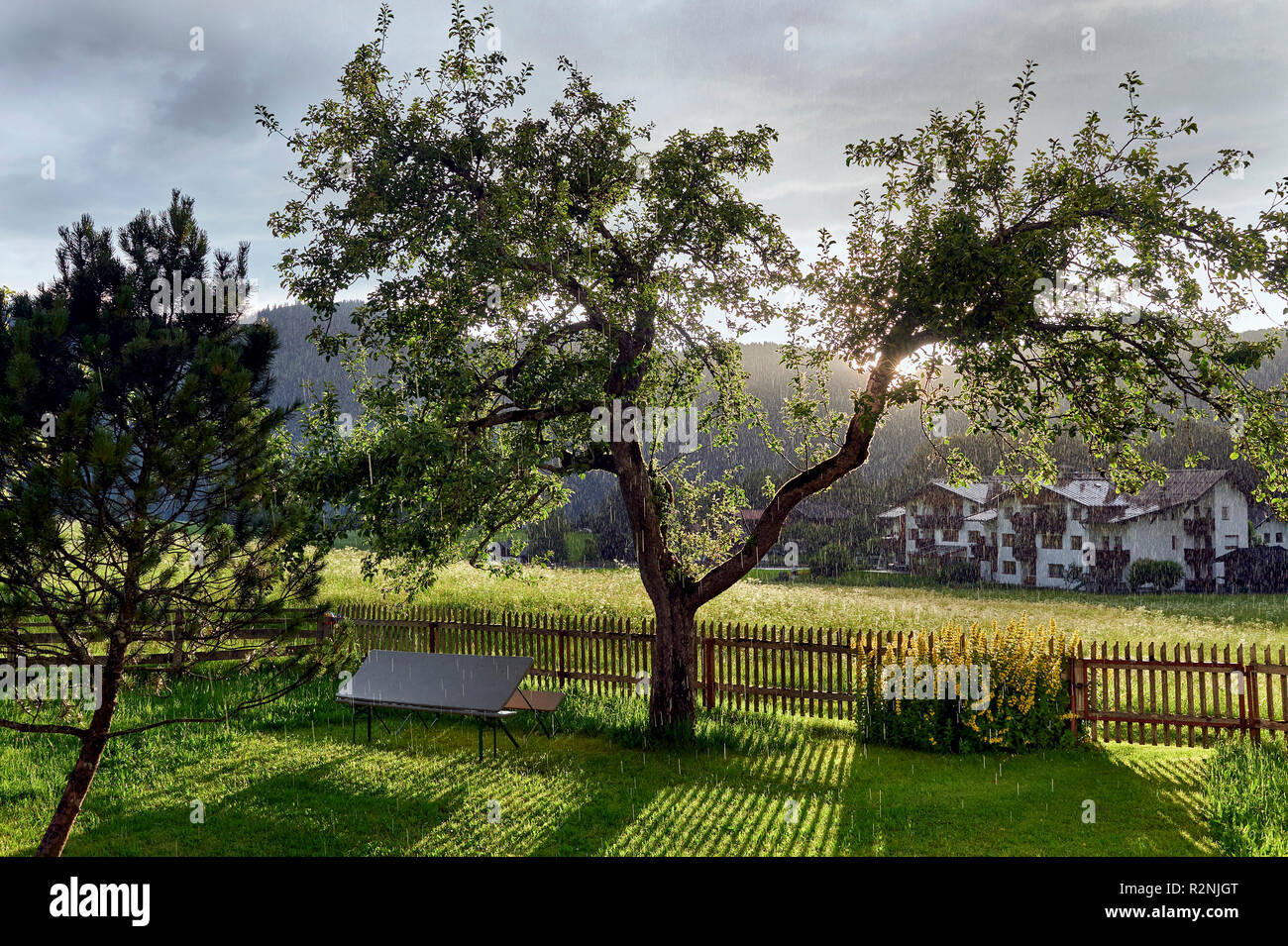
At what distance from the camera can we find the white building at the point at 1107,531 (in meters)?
47.2

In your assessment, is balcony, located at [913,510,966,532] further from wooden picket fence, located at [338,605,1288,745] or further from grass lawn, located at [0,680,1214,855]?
grass lawn, located at [0,680,1214,855]

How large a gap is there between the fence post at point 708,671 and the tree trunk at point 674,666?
2185mm

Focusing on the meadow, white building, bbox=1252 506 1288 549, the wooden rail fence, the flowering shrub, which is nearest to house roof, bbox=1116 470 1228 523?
white building, bbox=1252 506 1288 549

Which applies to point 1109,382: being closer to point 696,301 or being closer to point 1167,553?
point 696,301

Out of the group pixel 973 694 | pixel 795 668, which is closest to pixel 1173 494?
pixel 795 668

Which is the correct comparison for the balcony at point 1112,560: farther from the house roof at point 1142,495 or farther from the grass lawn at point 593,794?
the grass lawn at point 593,794

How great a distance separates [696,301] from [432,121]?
434 centimetres

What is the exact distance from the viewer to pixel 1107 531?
48.4 metres

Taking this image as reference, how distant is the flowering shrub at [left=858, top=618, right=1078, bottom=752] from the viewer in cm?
1172

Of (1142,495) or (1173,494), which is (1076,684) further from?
(1142,495)

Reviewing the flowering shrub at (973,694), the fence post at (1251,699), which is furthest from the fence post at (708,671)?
the fence post at (1251,699)

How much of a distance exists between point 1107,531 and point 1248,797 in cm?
4477

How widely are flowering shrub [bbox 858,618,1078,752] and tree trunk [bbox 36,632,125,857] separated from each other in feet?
31.8
